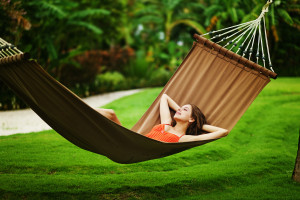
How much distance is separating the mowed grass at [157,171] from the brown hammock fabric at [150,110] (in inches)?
16.4

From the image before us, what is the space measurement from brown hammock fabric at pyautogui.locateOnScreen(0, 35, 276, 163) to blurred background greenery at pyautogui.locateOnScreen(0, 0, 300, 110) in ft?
11.0

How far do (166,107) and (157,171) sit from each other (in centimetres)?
63

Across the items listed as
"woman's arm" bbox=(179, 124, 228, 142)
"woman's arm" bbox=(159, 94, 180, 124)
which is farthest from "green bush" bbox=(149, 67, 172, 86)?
"woman's arm" bbox=(179, 124, 228, 142)

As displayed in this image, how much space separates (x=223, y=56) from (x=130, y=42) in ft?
32.1

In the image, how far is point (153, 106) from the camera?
3326 millimetres

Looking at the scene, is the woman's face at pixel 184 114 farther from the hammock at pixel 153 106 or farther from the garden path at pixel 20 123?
the garden path at pixel 20 123

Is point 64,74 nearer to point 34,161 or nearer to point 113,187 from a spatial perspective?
point 34,161

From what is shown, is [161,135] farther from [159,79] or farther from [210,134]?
[159,79]

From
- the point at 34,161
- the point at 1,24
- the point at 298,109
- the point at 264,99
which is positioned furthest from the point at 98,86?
the point at 34,161

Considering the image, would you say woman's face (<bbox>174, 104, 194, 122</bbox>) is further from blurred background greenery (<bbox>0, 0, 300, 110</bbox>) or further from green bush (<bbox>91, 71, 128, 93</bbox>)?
green bush (<bbox>91, 71, 128, 93</bbox>)

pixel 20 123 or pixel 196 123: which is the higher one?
pixel 196 123

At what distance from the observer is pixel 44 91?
91.4 inches

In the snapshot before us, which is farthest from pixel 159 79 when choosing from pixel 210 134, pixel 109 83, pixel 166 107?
pixel 210 134

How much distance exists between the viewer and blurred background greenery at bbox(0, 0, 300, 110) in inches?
286
